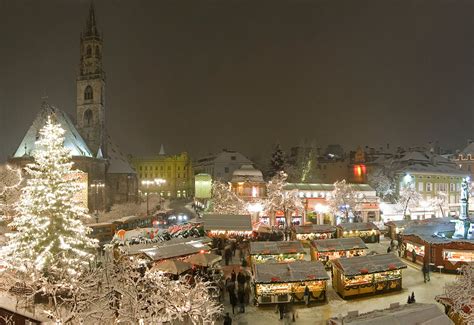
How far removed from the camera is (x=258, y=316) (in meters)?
19.2

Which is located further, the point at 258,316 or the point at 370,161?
the point at 370,161

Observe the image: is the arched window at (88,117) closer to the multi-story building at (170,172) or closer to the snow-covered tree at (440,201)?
the multi-story building at (170,172)

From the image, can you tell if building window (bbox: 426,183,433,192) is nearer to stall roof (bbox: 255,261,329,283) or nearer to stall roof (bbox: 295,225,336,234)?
stall roof (bbox: 295,225,336,234)

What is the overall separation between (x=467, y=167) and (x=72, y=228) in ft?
232

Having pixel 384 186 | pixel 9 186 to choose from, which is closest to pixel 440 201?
pixel 384 186

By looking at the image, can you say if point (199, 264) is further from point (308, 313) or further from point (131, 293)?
point (131, 293)

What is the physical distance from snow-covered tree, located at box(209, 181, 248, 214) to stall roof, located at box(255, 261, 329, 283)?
79.8ft

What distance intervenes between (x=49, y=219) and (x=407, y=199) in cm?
4282

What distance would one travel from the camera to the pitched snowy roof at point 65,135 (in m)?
56.2

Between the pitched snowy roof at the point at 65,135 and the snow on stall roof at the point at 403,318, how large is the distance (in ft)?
157

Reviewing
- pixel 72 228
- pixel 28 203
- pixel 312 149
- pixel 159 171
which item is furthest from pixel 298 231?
pixel 159 171

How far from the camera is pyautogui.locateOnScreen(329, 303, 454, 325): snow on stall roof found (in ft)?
43.1

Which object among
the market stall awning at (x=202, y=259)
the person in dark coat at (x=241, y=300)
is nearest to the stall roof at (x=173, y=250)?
the market stall awning at (x=202, y=259)

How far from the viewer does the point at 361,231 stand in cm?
3662
